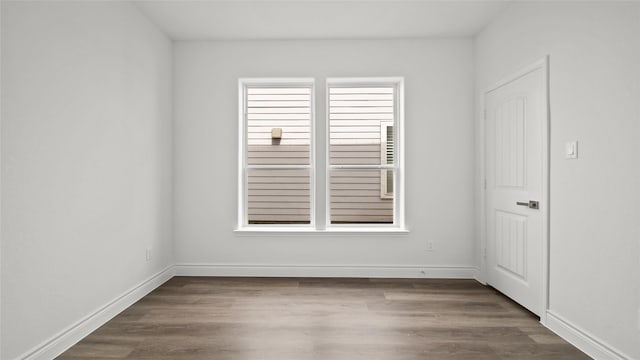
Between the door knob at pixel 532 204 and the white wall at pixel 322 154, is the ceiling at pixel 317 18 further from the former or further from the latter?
the door knob at pixel 532 204

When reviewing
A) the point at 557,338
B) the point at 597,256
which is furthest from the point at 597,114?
the point at 557,338

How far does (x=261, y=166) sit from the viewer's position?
431 cm

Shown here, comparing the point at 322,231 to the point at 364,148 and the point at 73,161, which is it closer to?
the point at 364,148

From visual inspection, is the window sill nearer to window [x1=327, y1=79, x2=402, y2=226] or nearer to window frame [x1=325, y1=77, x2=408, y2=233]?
window frame [x1=325, y1=77, x2=408, y2=233]

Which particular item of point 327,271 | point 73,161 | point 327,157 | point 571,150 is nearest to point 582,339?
point 571,150

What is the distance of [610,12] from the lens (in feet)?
7.14

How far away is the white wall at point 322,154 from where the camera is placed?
13.5ft

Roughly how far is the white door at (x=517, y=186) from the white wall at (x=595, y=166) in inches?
7.0

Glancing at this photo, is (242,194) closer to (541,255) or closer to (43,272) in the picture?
(43,272)

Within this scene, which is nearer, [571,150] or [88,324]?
[571,150]

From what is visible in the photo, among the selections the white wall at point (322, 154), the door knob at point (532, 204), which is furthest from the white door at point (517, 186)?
the white wall at point (322, 154)

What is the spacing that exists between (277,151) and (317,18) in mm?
1548

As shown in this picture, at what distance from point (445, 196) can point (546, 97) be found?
5.25 feet

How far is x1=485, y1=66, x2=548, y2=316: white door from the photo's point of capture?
115 inches
